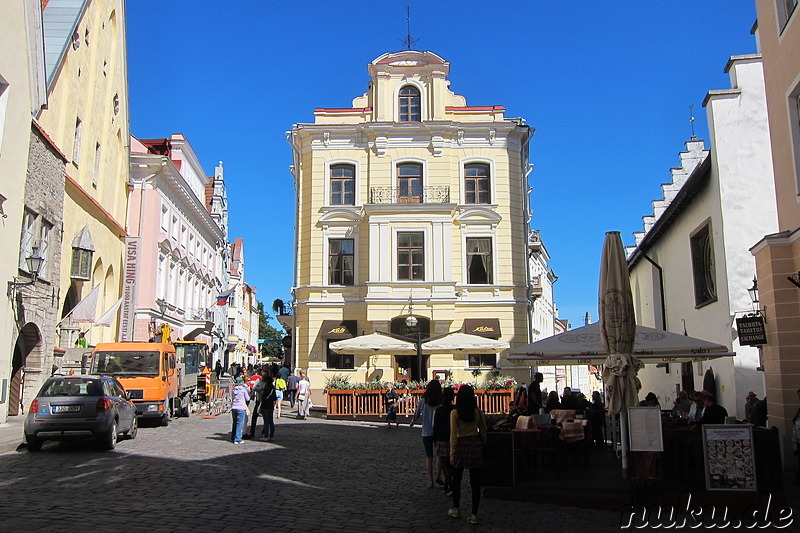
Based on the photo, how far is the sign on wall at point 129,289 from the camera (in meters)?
28.4

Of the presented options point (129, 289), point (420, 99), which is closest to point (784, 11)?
point (420, 99)

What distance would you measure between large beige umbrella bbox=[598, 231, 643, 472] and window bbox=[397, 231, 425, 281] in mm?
20189

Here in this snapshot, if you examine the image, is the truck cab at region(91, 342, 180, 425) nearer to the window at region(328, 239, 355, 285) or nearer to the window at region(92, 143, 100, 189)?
the window at region(92, 143, 100, 189)

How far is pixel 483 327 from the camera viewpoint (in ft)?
97.7

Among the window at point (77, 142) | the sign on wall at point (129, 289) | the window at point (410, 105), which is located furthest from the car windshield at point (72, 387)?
the window at point (410, 105)

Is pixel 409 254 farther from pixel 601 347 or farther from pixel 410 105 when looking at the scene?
pixel 601 347

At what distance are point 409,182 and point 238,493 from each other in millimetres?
22522

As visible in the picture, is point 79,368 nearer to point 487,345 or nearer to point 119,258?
point 119,258

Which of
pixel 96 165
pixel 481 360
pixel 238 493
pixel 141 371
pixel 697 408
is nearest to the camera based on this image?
pixel 238 493

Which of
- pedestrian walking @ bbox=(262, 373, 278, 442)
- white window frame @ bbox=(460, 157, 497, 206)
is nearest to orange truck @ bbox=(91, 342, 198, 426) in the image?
pedestrian walking @ bbox=(262, 373, 278, 442)

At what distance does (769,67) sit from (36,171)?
60.9 ft

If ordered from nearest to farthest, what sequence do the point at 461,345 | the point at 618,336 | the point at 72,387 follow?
1. the point at 618,336
2. the point at 72,387
3. the point at 461,345

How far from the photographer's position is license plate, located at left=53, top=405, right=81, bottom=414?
13.8 m

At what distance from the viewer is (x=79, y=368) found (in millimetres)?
22828
